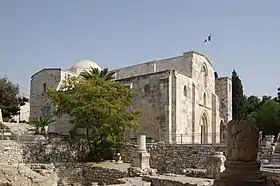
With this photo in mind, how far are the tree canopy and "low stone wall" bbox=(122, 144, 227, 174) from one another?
21.5 m

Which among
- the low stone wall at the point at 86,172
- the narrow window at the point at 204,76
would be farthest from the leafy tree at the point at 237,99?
the low stone wall at the point at 86,172

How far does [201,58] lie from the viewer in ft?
124

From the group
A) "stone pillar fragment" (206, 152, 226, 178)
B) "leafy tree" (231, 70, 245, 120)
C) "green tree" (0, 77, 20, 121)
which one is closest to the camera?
"stone pillar fragment" (206, 152, 226, 178)

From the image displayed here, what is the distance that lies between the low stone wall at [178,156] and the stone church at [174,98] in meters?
5.86

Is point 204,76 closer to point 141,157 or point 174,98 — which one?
point 174,98

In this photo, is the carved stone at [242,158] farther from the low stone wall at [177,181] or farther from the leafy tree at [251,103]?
the leafy tree at [251,103]

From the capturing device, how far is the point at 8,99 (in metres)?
43.0

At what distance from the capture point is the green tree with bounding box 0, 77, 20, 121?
1686 inches

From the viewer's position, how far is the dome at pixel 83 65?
4394 centimetres

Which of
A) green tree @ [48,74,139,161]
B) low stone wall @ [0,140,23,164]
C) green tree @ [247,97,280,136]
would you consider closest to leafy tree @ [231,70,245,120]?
green tree @ [247,97,280,136]

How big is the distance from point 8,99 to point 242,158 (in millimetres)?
39447

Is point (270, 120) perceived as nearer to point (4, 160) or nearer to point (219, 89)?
point (219, 89)

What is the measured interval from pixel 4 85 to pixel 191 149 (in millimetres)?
26655

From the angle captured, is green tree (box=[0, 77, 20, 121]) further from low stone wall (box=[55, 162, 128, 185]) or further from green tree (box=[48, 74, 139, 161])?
low stone wall (box=[55, 162, 128, 185])
